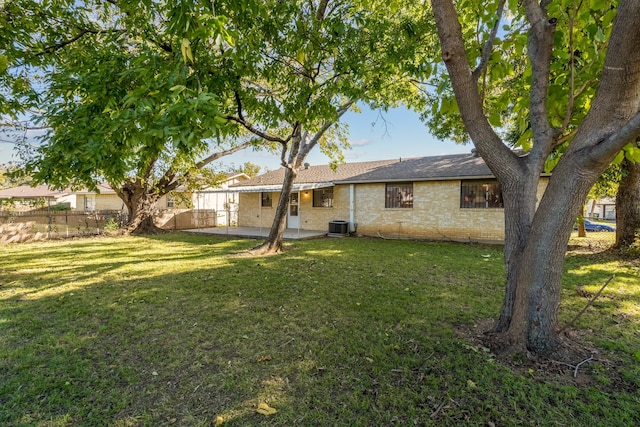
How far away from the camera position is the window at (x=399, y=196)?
14594mm

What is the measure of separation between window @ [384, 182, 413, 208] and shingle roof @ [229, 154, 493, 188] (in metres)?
0.57

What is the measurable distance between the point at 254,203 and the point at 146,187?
596cm

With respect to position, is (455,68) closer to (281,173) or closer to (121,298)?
(121,298)

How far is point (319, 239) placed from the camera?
46.7ft

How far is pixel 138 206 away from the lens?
56.2 feet

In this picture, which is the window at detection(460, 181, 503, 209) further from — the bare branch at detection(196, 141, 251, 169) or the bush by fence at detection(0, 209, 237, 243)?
the bush by fence at detection(0, 209, 237, 243)

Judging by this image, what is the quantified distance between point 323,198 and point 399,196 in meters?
4.17

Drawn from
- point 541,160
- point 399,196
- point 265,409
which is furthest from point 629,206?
point 265,409

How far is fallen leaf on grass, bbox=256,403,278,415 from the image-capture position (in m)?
2.57

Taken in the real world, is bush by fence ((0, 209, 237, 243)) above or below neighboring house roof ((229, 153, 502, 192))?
below

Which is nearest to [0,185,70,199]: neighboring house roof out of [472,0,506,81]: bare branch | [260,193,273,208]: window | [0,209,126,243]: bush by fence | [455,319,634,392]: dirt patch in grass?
[0,209,126,243]: bush by fence

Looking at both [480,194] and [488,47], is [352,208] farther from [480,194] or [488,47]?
[488,47]

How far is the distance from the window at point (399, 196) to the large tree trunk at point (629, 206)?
7.03 meters

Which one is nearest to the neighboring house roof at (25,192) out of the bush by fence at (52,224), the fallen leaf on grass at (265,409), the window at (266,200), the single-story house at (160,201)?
the single-story house at (160,201)
